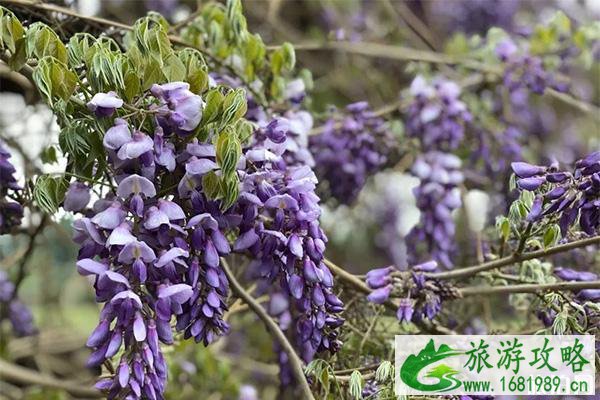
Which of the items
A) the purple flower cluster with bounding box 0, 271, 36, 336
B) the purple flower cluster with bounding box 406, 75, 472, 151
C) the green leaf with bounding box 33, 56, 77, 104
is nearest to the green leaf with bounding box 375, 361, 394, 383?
the green leaf with bounding box 33, 56, 77, 104

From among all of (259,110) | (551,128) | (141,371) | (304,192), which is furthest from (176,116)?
(551,128)

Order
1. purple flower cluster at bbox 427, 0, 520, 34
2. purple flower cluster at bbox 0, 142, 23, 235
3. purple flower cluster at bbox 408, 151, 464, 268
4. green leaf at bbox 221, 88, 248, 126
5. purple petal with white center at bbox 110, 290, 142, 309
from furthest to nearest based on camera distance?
purple flower cluster at bbox 427, 0, 520, 34 → purple flower cluster at bbox 408, 151, 464, 268 → purple flower cluster at bbox 0, 142, 23, 235 → green leaf at bbox 221, 88, 248, 126 → purple petal with white center at bbox 110, 290, 142, 309

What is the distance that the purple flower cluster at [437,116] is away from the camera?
6.56ft

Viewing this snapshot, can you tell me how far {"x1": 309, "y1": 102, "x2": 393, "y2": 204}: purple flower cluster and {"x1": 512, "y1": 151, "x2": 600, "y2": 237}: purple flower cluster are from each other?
29.2 inches

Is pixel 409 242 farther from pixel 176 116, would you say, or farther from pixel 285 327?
pixel 176 116

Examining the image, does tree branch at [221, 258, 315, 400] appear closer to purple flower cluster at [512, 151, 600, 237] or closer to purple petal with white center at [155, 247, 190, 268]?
purple petal with white center at [155, 247, 190, 268]

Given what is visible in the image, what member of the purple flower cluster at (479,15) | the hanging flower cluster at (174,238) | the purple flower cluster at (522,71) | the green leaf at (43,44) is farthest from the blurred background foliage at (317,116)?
the green leaf at (43,44)

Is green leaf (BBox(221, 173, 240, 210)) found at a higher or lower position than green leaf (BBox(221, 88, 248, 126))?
lower

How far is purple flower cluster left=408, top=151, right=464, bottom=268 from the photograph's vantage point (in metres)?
1.84

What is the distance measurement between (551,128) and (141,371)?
8.64 feet

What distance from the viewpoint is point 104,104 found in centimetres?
104

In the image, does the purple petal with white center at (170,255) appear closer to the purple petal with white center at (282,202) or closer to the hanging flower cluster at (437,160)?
the purple petal with white center at (282,202)

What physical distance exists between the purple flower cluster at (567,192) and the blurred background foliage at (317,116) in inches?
16.5

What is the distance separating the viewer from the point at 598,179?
1109mm
